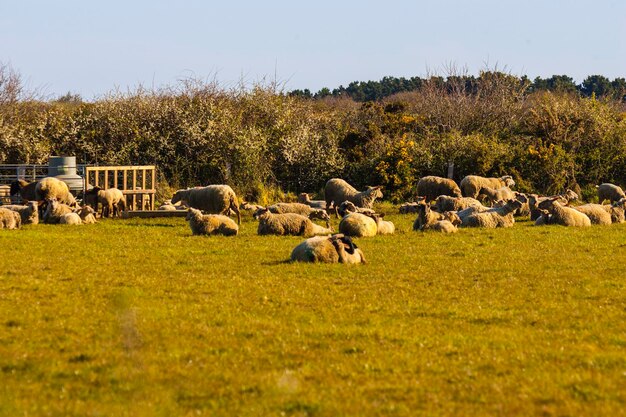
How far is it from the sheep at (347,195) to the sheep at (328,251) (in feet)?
48.5

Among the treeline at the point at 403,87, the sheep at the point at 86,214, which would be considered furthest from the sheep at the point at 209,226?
the treeline at the point at 403,87

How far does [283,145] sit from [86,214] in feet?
56.5

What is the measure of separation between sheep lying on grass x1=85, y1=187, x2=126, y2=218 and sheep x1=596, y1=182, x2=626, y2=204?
68.2 feet

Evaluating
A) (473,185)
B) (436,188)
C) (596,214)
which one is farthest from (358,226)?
(473,185)

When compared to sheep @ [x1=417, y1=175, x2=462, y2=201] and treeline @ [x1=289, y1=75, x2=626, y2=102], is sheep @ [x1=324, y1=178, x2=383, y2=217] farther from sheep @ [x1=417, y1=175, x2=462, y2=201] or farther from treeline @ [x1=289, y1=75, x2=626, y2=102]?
treeline @ [x1=289, y1=75, x2=626, y2=102]

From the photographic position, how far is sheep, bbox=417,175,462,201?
3847 centimetres

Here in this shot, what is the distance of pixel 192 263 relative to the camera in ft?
64.6

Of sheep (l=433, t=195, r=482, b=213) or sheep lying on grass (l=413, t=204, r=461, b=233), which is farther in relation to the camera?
sheep (l=433, t=195, r=482, b=213)

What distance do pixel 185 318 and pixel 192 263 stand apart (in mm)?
6739

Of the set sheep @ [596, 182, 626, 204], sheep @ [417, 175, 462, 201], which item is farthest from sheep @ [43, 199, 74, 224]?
sheep @ [596, 182, 626, 204]

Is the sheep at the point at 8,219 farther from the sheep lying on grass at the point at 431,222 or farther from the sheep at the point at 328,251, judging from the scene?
the sheep lying on grass at the point at 431,222

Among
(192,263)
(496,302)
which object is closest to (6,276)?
(192,263)

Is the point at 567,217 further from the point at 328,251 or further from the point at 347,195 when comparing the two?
the point at 328,251

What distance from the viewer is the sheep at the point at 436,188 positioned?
3847cm
